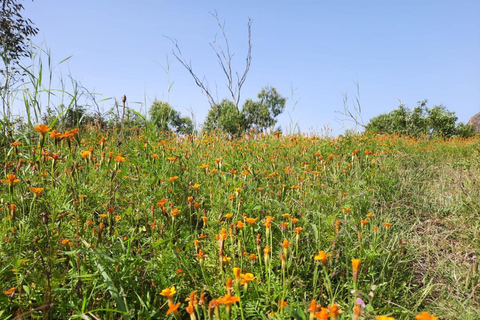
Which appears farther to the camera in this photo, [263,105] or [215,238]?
[263,105]

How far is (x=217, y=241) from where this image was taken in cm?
170

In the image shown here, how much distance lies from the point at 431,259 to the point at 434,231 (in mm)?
526


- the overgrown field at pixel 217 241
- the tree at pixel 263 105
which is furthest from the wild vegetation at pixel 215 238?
the tree at pixel 263 105

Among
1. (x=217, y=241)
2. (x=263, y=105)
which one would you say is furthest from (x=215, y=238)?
(x=263, y=105)

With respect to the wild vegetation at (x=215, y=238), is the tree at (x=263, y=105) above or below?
above

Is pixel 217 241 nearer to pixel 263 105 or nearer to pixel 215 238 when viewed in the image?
pixel 215 238

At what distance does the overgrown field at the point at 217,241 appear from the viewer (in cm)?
141

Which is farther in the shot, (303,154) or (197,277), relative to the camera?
(303,154)

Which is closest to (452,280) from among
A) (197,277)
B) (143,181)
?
(197,277)

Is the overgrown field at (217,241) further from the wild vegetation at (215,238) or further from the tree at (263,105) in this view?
the tree at (263,105)

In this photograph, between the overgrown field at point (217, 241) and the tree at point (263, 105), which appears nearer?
the overgrown field at point (217, 241)

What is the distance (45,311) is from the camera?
1321 mm

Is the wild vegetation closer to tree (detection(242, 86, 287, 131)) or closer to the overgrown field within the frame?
the overgrown field

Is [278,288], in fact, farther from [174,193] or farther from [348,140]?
[348,140]
